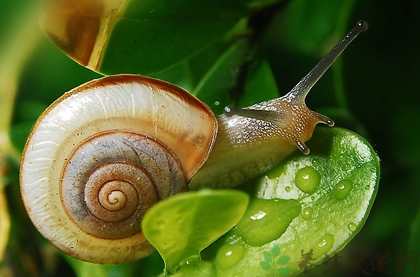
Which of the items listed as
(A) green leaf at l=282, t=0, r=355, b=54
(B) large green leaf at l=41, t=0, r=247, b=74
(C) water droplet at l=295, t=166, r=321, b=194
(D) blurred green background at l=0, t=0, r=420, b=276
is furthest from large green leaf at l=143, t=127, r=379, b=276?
(A) green leaf at l=282, t=0, r=355, b=54

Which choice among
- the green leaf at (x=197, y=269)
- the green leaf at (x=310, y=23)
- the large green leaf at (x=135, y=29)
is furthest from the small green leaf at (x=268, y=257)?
the green leaf at (x=310, y=23)

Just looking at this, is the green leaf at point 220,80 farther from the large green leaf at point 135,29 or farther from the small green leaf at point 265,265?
the small green leaf at point 265,265

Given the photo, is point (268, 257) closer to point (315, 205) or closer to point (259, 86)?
point (315, 205)

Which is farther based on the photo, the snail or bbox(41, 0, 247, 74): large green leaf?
the snail

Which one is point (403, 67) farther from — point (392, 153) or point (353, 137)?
point (353, 137)

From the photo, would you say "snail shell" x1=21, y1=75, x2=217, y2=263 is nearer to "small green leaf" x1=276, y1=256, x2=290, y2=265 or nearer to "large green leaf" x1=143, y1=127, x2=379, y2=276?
"large green leaf" x1=143, y1=127, x2=379, y2=276

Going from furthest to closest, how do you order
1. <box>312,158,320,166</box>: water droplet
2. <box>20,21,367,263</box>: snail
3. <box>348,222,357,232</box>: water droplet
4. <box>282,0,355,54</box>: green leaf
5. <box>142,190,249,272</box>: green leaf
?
<box>282,0,355,54</box>: green leaf → <box>20,21,367,263</box>: snail → <box>312,158,320,166</box>: water droplet → <box>348,222,357,232</box>: water droplet → <box>142,190,249,272</box>: green leaf
